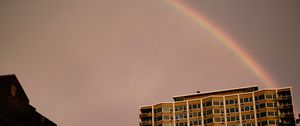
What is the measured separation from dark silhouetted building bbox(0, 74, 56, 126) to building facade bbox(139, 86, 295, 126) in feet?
319

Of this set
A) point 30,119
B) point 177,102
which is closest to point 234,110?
point 177,102

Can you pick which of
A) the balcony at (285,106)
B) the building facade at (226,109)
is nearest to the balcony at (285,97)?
the building facade at (226,109)

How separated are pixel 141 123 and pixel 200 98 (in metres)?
23.8

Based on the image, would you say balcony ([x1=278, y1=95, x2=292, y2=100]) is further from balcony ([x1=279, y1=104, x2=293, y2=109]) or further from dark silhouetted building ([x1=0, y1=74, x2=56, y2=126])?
dark silhouetted building ([x1=0, y1=74, x2=56, y2=126])

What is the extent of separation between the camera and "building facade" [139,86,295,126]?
143375mm

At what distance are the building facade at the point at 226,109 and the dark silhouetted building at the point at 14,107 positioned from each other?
97285 mm

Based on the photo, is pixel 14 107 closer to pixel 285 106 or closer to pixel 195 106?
pixel 285 106

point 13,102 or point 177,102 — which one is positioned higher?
point 177,102

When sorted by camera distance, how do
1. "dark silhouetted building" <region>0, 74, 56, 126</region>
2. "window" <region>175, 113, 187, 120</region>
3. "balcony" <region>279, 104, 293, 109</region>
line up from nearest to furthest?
1. "dark silhouetted building" <region>0, 74, 56, 126</region>
2. "balcony" <region>279, 104, 293, 109</region>
3. "window" <region>175, 113, 187, 120</region>

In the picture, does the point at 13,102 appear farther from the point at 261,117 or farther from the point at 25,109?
the point at 261,117

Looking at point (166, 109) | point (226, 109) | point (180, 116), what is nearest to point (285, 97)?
point (226, 109)

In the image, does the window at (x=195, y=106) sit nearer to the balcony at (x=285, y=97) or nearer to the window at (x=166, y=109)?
the window at (x=166, y=109)

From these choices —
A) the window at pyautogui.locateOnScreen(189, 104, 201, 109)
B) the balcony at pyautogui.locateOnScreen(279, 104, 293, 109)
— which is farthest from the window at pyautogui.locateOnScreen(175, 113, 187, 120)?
the balcony at pyautogui.locateOnScreen(279, 104, 293, 109)

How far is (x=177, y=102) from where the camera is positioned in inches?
6373
